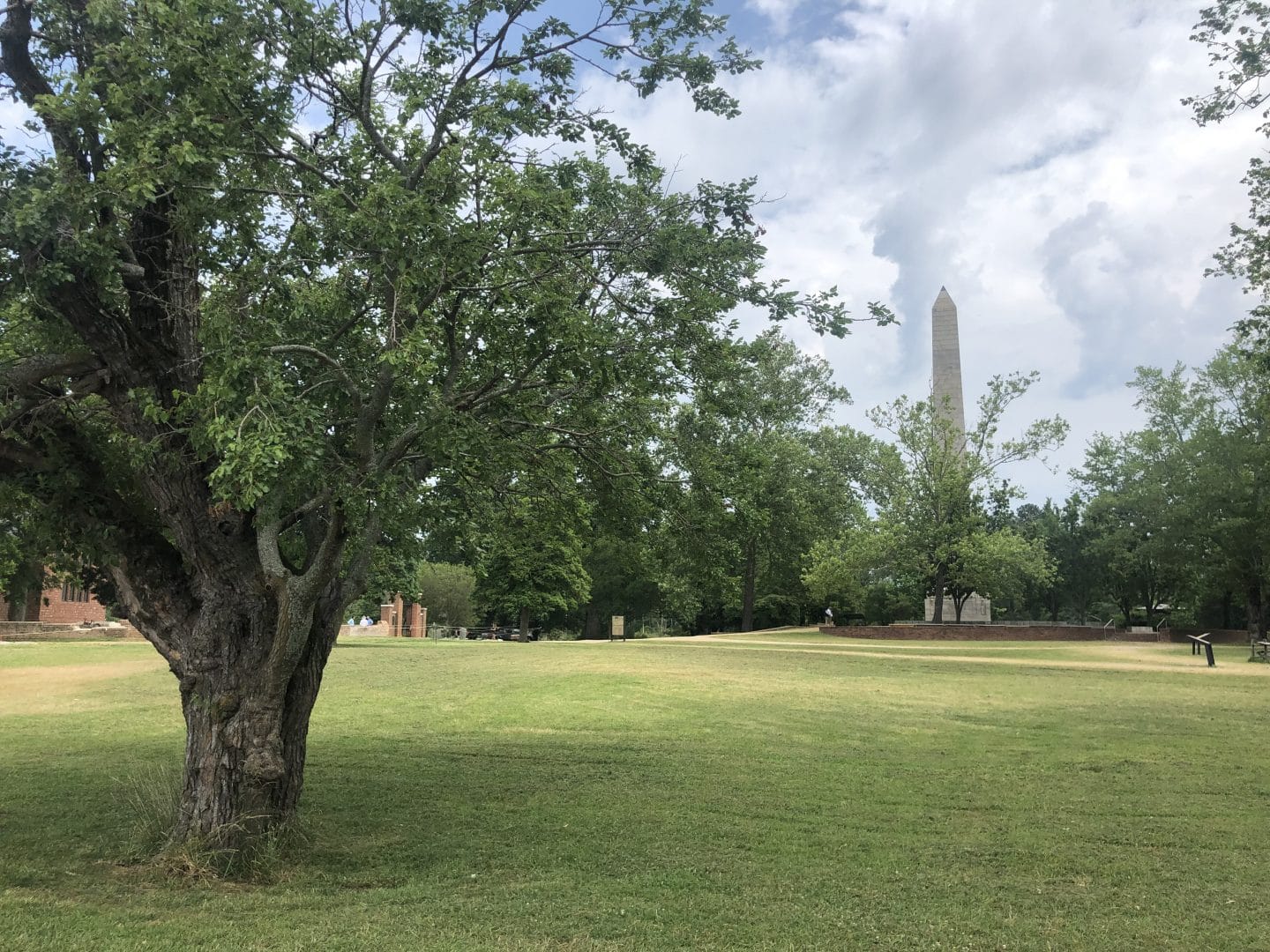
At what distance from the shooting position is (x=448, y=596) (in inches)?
2511

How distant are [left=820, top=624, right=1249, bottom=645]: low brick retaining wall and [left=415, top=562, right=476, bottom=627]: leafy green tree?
27192 mm

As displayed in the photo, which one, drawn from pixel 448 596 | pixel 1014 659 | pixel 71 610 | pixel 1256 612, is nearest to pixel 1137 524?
pixel 1256 612

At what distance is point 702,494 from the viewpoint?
919cm

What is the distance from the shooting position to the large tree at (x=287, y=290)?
21.5 ft

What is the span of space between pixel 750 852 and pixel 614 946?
2482 mm

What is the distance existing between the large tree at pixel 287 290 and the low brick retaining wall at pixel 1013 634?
37.6 meters

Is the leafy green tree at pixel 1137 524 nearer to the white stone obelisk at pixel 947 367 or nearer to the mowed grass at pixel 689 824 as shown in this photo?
the white stone obelisk at pixel 947 367

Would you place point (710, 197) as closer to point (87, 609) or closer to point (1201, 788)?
point (1201, 788)

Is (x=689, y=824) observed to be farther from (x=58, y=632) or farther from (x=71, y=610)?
(x=71, y=610)

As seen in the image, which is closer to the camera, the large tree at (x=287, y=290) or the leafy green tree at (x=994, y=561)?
the large tree at (x=287, y=290)

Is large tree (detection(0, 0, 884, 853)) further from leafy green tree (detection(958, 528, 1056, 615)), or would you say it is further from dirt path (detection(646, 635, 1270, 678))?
leafy green tree (detection(958, 528, 1056, 615))

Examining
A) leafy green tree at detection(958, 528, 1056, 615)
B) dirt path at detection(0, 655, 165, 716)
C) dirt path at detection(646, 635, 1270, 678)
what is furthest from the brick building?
leafy green tree at detection(958, 528, 1056, 615)

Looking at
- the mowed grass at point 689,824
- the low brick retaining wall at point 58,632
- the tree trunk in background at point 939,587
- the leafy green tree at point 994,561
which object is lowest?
the low brick retaining wall at point 58,632

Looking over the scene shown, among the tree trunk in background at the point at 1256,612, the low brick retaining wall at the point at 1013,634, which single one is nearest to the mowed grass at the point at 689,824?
the low brick retaining wall at the point at 1013,634
